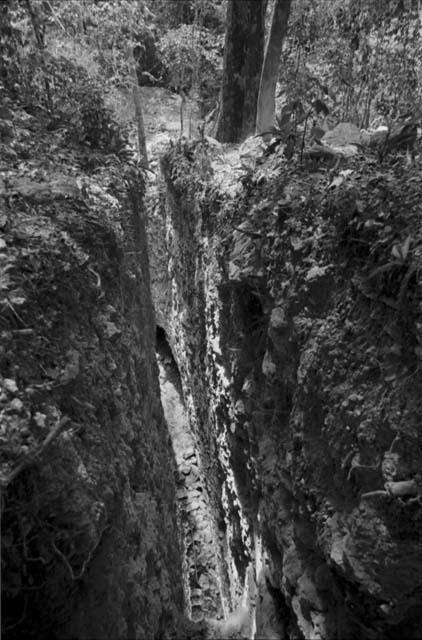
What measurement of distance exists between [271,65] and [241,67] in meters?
0.58

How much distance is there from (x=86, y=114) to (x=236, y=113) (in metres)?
2.05

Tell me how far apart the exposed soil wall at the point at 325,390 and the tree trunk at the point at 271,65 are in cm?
164

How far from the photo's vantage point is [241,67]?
578 cm

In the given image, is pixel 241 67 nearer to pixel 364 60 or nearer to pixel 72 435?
pixel 364 60

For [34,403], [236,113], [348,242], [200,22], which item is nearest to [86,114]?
[236,113]

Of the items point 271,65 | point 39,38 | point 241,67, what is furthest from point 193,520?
point 39,38

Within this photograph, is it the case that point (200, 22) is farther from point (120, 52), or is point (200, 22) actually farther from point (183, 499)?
point (183, 499)

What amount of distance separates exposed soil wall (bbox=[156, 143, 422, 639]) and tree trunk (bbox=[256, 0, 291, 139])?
164cm

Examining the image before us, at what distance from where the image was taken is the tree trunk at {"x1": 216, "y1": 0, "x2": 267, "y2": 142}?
217 inches

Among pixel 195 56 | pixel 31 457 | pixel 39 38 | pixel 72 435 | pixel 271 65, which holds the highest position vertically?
pixel 195 56

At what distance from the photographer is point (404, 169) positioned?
2.70m

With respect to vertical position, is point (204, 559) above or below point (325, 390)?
below

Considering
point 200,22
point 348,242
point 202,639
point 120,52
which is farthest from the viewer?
point 200,22

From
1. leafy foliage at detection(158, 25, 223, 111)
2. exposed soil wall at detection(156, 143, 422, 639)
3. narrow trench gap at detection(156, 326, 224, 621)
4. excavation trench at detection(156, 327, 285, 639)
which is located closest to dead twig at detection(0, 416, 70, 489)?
exposed soil wall at detection(156, 143, 422, 639)
